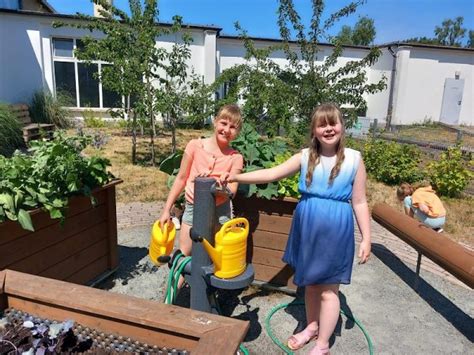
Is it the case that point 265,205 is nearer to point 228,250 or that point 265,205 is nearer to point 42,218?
point 228,250

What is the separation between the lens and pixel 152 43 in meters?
8.27

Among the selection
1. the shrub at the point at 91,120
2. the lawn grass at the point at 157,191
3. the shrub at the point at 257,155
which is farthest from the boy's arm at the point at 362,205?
the shrub at the point at 91,120

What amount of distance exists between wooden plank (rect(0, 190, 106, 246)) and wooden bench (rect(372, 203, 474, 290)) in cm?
269

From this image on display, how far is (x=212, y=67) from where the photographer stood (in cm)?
1638

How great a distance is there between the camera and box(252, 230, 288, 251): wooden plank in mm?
3371

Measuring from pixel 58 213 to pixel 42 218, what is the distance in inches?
6.6

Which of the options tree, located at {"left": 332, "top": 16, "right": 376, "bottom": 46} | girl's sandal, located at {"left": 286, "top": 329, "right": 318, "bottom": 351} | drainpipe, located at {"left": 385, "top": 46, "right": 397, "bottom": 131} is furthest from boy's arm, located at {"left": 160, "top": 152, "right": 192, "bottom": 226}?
drainpipe, located at {"left": 385, "top": 46, "right": 397, "bottom": 131}

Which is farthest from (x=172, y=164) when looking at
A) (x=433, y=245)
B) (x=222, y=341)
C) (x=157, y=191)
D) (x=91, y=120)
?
(x=91, y=120)

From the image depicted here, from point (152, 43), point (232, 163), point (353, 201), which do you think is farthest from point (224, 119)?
point (152, 43)

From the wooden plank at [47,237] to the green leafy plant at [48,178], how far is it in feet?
0.65

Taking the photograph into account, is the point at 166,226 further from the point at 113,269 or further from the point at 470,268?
the point at 470,268

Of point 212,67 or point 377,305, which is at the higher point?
point 212,67

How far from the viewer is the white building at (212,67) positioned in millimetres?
14320

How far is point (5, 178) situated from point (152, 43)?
633 cm
